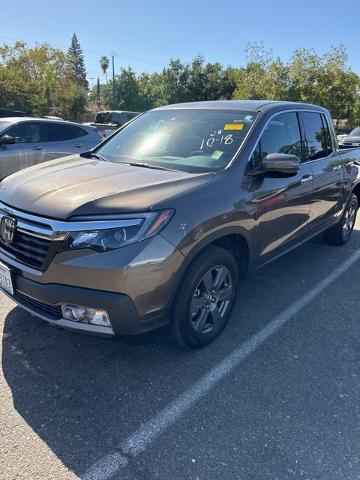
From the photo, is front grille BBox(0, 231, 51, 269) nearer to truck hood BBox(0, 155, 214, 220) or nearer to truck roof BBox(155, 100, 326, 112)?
truck hood BBox(0, 155, 214, 220)

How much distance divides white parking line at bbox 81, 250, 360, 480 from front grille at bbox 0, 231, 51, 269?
115 cm

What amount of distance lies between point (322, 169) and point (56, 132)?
6.06 metres

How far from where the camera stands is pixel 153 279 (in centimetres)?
246

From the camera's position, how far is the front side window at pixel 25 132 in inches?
314

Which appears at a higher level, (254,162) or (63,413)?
(254,162)

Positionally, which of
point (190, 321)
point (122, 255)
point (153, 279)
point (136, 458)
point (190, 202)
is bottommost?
point (136, 458)

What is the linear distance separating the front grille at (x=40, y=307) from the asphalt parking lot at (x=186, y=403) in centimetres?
43

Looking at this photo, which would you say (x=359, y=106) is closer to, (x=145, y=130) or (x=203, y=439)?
(x=145, y=130)

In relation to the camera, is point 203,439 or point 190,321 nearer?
point 203,439

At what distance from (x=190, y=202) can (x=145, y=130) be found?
1537mm

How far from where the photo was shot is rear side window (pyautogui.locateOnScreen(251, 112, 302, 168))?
11.2 ft

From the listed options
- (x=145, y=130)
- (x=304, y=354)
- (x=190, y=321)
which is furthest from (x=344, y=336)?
(x=145, y=130)

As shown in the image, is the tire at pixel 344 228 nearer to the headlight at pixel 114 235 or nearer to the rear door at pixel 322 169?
the rear door at pixel 322 169

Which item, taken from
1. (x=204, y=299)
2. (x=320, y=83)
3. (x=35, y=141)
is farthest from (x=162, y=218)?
(x=320, y=83)
